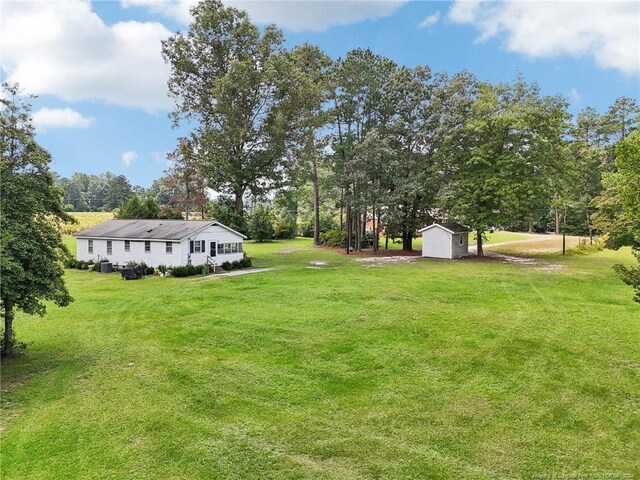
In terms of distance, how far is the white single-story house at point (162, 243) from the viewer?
86.2 ft

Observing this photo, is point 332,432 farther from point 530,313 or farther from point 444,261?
point 444,261

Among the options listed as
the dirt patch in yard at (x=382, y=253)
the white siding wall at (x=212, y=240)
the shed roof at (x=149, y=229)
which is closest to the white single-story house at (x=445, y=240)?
the dirt patch in yard at (x=382, y=253)

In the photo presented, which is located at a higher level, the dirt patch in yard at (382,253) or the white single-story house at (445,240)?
the white single-story house at (445,240)

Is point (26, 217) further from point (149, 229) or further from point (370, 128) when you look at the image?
point (370, 128)

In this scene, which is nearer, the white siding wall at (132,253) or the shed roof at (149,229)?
the white siding wall at (132,253)

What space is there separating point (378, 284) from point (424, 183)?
609 inches

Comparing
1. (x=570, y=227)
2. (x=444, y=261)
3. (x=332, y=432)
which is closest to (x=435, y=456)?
(x=332, y=432)

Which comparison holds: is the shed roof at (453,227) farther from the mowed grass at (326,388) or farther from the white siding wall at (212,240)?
the white siding wall at (212,240)

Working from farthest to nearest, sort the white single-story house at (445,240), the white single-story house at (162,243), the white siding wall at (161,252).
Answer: the white single-story house at (445,240)
the white single-story house at (162,243)
the white siding wall at (161,252)

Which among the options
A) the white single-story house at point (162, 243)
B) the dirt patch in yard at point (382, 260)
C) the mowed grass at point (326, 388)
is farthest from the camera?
the dirt patch in yard at point (382, 260)

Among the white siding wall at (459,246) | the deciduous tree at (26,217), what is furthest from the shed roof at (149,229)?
the white siding wall at (459,246)

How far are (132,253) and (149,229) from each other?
2019 millimetres

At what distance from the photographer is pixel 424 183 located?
34125 mm

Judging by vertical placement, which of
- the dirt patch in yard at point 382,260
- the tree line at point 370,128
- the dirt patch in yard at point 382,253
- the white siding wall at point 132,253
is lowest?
the dirt patch in yard at point 382,260
